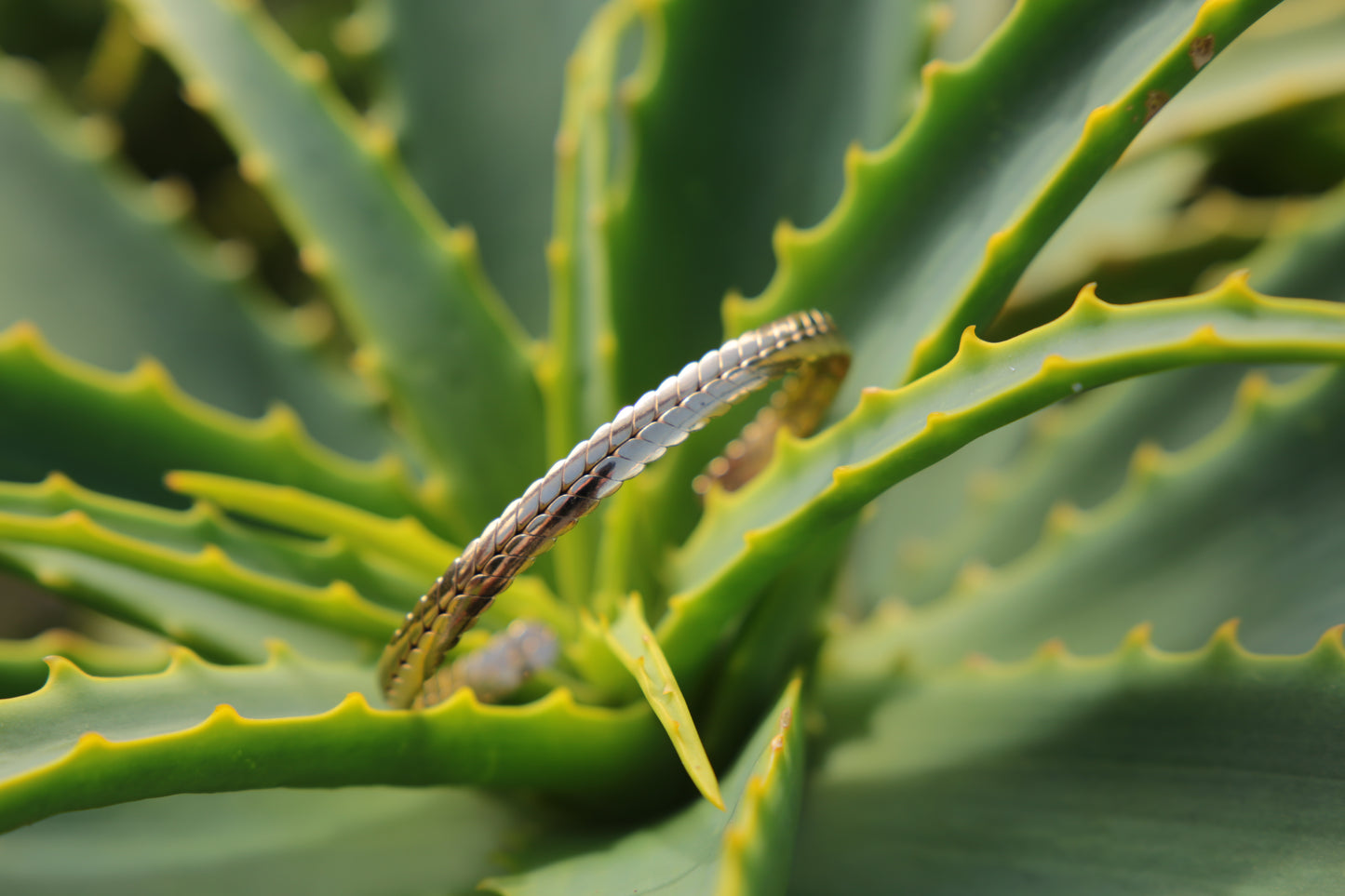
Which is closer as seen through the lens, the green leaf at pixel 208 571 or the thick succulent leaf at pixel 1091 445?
the green leaf at pixel 208 571

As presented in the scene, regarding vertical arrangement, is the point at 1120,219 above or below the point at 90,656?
above

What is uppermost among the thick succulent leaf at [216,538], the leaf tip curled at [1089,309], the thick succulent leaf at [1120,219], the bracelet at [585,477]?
A: the thick succulent leaf at [1120,219]

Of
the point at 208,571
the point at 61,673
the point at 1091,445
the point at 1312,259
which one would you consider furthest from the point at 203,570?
the point at 1312,259

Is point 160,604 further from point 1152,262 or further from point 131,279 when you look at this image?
point 1152,262

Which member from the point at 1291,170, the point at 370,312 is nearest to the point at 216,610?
the point at 370,312

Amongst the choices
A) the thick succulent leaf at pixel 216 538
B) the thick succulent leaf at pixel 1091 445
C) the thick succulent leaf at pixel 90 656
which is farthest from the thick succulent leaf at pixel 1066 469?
the thick succulent leaf at pixel 90 656

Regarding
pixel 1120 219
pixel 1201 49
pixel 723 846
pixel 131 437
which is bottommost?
pixel 723 846

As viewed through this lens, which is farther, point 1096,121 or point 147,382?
point 147,382

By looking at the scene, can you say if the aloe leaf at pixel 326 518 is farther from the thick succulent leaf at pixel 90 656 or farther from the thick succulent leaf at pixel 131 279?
the thick succulent leaf at pixel 131 279

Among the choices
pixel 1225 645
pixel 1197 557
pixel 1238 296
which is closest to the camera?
pixel 1238 296
